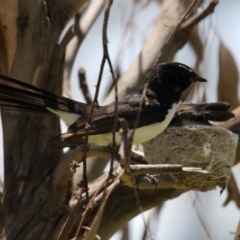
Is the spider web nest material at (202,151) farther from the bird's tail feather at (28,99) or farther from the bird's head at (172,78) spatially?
the bird's tail feather at (28,99)

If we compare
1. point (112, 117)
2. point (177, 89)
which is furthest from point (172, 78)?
point (112, 117)

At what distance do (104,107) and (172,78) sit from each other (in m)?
0.68

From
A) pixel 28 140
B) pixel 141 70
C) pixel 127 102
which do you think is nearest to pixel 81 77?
pixel 141 70

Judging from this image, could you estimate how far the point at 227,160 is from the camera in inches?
160

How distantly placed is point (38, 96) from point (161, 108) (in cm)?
76

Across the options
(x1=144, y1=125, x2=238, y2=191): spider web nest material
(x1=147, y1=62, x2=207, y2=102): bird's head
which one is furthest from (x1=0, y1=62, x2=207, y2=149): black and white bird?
(x1=144, y1=125, x2=238, y2=191): spider web nest material

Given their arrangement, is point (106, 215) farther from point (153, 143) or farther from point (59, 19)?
point (59, 19)

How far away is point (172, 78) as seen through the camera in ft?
13.4

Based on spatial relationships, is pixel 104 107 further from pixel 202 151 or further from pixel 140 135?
pixel 202 151

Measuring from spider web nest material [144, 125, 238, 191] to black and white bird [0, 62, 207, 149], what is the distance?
0.96 ft

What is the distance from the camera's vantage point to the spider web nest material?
13.2 feet

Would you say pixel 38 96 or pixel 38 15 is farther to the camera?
pixel 38 15

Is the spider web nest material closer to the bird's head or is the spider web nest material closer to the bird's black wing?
the bird's head

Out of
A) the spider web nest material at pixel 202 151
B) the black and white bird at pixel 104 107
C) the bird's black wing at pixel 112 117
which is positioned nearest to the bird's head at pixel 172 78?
the black and white bird at pixel 104 107
